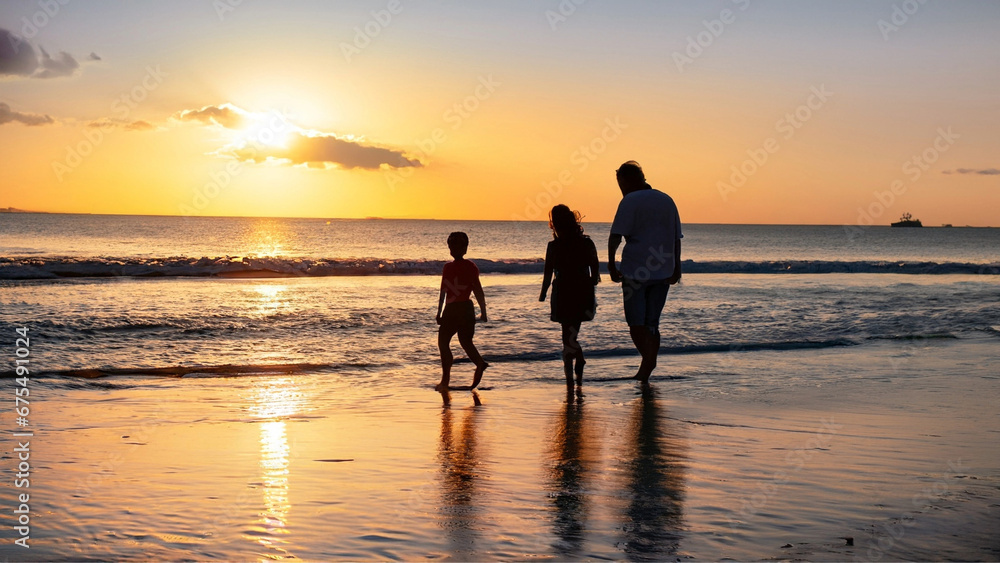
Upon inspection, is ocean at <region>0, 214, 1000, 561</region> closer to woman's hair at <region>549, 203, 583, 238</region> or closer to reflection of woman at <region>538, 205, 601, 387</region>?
reflection of woman at <region>538, 205, 601, 387</region>

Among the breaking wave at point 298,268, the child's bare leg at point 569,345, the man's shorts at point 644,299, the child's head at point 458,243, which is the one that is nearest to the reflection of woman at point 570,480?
the child's bare leg at point 569,345

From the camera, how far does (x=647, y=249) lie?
7.52 meters

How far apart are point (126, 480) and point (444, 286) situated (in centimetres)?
425

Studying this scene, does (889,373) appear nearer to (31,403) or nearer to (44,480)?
(44,480)

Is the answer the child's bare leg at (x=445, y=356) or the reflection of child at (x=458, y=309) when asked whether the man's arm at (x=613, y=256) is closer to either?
the reflection of child at (x=458, y=309)

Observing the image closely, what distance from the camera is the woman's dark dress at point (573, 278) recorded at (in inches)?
305

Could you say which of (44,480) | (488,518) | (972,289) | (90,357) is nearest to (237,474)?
(44,480)

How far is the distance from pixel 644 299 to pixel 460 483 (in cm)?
390

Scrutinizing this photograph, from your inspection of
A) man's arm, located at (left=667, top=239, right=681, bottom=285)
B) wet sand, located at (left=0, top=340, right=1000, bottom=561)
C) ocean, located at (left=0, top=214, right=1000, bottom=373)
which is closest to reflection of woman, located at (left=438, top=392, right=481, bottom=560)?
wet sand, located at (left=0, top=340, right=1000, bottom=561)

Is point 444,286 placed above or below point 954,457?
above

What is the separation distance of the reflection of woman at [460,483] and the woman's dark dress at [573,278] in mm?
1893

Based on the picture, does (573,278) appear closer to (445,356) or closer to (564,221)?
(564,221)

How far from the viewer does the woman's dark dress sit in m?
7.75

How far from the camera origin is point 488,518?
3.54m
